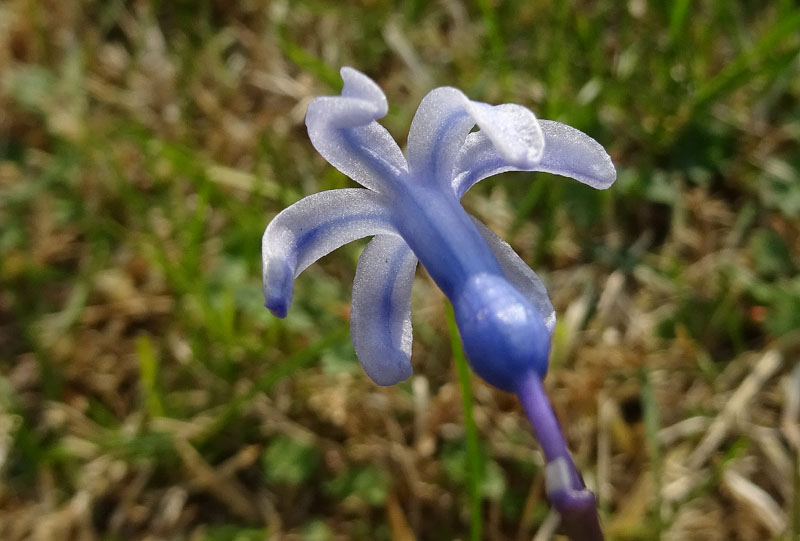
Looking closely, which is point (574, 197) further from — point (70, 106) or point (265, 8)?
point (70, 106)

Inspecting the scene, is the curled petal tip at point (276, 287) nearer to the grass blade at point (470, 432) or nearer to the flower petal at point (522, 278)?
the flower petal at point (522, 278)

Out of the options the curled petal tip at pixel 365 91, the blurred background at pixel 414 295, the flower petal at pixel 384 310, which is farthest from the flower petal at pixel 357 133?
the blurred background at pixel 414 295

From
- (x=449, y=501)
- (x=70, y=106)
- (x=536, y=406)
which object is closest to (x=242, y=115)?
(x=70, y=106)

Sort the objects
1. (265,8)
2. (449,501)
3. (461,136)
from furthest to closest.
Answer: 1. (265,8)
2. (449,501)
3. (461,136)

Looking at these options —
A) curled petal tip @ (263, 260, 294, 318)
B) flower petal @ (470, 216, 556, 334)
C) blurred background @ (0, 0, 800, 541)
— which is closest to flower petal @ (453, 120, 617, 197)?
flower petal @ (470, 216, 556, 334)

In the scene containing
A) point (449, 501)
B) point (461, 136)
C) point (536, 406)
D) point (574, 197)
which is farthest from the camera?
point (574, 197)

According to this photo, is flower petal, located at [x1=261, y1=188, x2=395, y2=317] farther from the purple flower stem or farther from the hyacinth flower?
the purple flower stem

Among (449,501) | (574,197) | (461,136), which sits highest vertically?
(461,136)

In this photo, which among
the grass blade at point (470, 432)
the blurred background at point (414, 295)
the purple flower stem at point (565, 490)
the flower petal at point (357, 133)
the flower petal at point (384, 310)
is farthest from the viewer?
the blurred background at point (414, 295)

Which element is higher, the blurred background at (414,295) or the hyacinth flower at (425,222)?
the hyacinth flower at (425,222)
